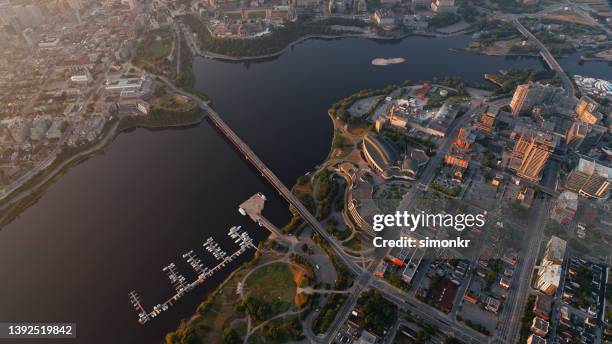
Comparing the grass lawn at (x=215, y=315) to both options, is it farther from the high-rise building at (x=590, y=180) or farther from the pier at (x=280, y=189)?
the high-rise building at (x=590, y=180)

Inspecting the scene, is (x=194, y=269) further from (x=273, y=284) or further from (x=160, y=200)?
(x=160, y=200)

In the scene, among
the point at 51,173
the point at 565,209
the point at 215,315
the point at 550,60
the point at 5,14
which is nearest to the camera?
the point at 215,315

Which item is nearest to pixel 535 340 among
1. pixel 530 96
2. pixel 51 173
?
pixel 530 96

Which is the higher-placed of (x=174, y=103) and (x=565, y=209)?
Result: (x=174, y=103)

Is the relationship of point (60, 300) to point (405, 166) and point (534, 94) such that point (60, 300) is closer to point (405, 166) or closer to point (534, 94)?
point (405, 166)

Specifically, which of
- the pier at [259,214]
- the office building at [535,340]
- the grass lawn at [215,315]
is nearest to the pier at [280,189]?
the pier at [259,214]

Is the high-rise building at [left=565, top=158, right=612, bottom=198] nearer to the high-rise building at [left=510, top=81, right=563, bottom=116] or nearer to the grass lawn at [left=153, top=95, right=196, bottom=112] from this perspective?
the high-rise building at [left=510, top=81, right=563, bottom=116]
